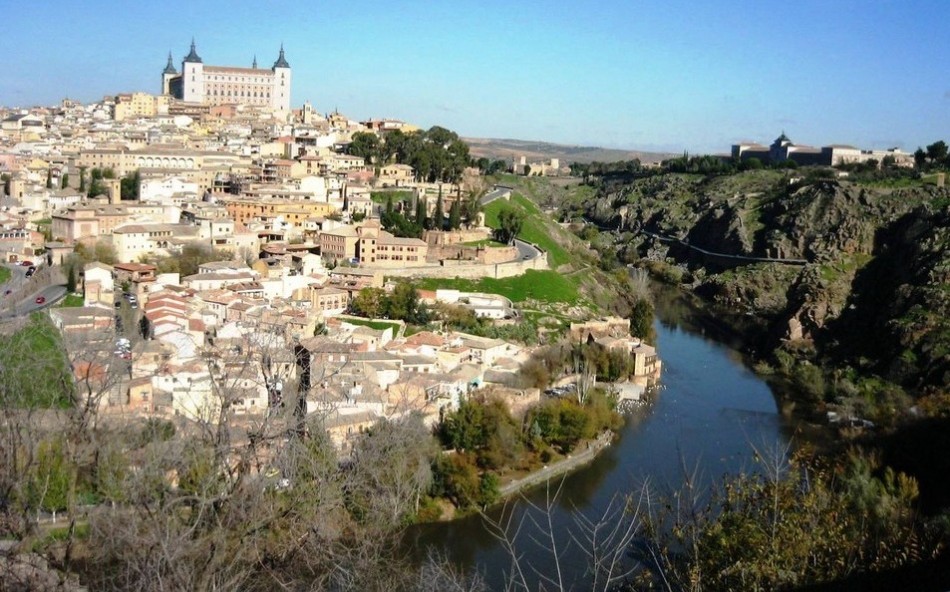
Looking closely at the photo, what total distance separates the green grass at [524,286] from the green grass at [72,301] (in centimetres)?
750

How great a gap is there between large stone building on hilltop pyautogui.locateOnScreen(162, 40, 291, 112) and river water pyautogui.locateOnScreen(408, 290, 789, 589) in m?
29.4

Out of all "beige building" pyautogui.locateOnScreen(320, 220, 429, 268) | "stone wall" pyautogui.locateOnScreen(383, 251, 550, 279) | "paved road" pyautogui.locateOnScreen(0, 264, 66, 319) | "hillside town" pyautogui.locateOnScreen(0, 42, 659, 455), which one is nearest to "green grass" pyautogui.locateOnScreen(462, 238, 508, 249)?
"hillside town" pyautogui.locateOnScreen(0, 42, 659, 455)

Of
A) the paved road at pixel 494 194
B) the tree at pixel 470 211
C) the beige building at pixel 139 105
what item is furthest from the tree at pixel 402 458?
the beige building at pixel 139 105

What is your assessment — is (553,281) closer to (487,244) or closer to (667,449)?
(487,244)

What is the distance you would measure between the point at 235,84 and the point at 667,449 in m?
37.7

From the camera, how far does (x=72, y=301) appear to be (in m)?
17.8

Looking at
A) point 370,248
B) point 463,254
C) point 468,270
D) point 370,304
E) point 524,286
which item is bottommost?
point 524,286

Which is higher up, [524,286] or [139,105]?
[139,105]

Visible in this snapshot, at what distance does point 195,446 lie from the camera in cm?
700

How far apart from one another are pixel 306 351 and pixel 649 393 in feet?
25.2

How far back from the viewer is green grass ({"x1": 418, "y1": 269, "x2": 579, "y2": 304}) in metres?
22.9

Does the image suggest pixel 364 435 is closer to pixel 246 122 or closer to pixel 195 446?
pixel 195 446

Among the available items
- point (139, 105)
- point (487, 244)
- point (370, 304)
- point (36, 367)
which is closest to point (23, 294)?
point (370, 304)

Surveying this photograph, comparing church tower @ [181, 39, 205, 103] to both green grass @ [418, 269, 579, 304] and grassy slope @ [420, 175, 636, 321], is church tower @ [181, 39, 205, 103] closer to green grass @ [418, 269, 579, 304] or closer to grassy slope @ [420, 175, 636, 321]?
grassy slope @ [420, 175, 636, 321]
